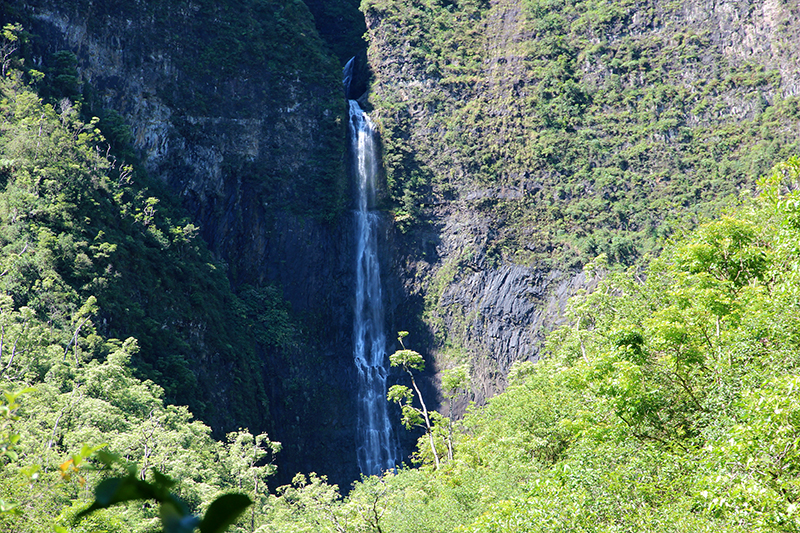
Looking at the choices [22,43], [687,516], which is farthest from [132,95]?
[687,516]

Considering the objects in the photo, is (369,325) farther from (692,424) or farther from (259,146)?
(692,424)

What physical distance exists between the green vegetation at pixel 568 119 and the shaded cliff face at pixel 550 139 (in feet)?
0.30

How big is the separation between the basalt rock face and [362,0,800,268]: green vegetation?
485 centimetres

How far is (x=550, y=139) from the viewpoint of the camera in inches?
1583

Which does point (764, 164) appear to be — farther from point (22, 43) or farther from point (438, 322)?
point (22, 43)

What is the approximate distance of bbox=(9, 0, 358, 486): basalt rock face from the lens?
113 ft

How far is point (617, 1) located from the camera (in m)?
43.1

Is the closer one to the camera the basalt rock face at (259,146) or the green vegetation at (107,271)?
the green vegetation at (107,271)

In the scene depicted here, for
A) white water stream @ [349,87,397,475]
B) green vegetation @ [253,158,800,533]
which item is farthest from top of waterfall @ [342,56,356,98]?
green vegetation @ [253,158,800,533]

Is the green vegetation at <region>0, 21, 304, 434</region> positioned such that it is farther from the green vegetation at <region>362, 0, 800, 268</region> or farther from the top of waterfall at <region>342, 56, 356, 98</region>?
the top of waterfall at <region>342, 56, 356, 98</region>

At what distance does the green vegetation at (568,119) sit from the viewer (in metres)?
37.3

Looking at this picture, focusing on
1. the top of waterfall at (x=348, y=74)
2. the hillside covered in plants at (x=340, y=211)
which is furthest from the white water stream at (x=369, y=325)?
the top of waterfall at (x=348, y=74)

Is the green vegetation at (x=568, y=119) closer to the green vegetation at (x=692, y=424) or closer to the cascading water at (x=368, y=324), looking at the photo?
the cascading water at (x=368, y=324)

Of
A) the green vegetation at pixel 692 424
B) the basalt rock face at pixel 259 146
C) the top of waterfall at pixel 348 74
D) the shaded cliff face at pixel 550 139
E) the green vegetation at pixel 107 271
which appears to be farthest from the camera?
the top of waterfall at pixel 348 74
